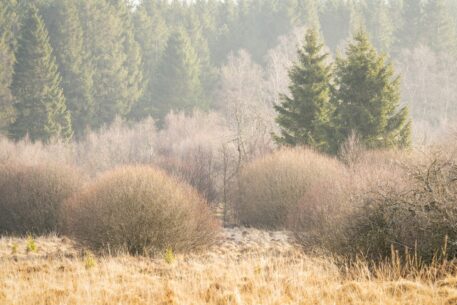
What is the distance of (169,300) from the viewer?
9242mm

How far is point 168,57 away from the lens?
204 ft

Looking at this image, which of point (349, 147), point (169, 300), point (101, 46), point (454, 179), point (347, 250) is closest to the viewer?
point (169, 300)

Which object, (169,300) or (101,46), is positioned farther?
(101,46)

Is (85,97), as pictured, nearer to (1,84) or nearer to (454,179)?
(1,84)

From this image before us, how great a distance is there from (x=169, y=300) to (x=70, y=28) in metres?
56.9

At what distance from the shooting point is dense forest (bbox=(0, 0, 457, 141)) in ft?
175

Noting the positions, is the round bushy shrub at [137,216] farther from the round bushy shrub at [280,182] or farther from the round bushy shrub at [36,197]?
the round bushy shrub at [280,182]

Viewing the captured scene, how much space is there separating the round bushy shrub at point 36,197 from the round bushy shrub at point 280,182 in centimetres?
830

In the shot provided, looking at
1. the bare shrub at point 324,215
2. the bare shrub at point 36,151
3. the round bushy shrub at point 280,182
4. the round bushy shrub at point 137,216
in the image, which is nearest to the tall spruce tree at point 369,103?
the round bushy shrub at point 280,182

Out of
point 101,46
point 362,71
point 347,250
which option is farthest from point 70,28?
point 347,250

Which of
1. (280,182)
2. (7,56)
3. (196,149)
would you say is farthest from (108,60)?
(280,182)

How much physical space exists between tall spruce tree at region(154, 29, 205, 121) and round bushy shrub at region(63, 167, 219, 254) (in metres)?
42.7

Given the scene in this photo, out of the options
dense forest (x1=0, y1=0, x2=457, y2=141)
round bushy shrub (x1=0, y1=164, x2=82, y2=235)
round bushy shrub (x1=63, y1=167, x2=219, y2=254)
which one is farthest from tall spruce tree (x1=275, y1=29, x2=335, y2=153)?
dense forest (x1=0, y1=0, x2=457, y2=141)

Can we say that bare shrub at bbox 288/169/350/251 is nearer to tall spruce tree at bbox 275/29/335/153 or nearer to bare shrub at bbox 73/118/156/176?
tall spruce tree at bbox 275/29/335/153
